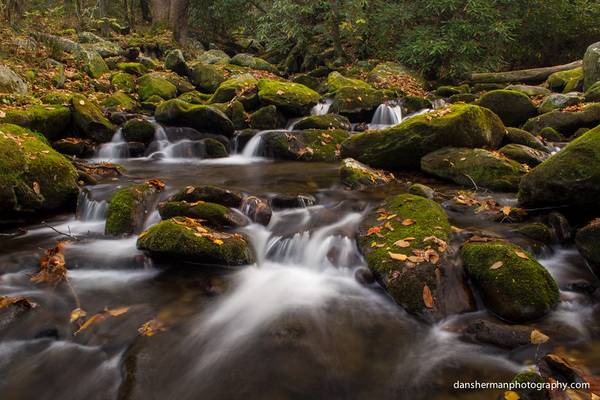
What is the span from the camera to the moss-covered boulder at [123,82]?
13.6 m

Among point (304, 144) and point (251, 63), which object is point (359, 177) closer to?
point (304, 144)

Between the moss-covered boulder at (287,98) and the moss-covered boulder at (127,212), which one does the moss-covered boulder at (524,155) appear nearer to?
the moss-covered boulder at (287,98)

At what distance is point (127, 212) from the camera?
5555 millimetres

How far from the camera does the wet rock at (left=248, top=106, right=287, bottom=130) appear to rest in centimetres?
1138

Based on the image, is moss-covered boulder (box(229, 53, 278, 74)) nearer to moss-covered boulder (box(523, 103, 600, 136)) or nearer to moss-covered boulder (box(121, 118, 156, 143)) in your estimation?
moss-covered boulder (box(121, 118, 156, 143))

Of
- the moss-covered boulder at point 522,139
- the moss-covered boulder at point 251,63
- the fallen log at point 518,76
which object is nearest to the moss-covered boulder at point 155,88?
the moss-covered boulder at point 251,63

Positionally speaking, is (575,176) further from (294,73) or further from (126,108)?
(294,73)

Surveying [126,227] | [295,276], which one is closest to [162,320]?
[295,276]

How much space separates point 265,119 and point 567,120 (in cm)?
773

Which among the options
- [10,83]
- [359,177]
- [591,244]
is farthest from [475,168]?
[10,83]

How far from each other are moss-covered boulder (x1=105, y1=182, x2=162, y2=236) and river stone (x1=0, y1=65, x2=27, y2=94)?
18.3 feet

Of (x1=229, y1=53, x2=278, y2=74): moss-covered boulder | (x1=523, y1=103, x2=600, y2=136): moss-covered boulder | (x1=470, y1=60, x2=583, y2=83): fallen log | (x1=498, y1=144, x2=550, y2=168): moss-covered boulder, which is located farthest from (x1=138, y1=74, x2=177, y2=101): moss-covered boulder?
(x1=470, y1=60, x2=583, y2=83): fallen log

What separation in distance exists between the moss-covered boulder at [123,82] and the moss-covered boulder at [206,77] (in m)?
2.34

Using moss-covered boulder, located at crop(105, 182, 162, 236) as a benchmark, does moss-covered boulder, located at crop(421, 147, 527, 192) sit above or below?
above
